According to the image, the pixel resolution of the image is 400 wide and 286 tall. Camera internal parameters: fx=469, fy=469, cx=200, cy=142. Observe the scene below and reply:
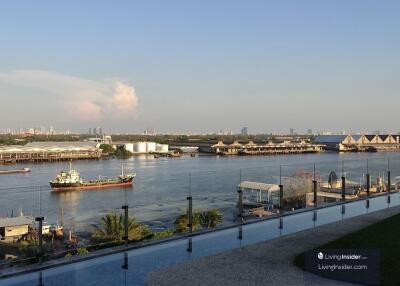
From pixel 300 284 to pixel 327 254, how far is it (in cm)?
61

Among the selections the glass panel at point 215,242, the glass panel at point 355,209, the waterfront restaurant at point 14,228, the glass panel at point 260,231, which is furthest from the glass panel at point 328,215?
the waterfront restaurant at point 14,228

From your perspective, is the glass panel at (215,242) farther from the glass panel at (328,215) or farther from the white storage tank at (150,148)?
the white storage tank at (150,148)

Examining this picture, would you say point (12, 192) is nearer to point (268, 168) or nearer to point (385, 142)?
point (268, 168)

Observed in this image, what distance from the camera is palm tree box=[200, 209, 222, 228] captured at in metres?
7.71

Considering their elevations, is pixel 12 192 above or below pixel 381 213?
above

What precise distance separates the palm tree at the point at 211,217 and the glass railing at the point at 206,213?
2 cm

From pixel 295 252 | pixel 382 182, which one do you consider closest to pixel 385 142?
pixel 382 182

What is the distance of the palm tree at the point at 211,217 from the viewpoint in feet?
25.3

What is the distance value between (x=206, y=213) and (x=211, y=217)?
119mm

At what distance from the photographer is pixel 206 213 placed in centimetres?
857

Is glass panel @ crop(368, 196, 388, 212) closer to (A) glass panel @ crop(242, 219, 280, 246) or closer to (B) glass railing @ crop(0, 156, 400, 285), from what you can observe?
(B) glass railing @ crop(0, 156, 400, 285)

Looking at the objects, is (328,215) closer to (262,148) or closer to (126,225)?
(126,225)

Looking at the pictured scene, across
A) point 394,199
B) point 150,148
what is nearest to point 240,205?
point 394,199

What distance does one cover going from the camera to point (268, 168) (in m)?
10.6
